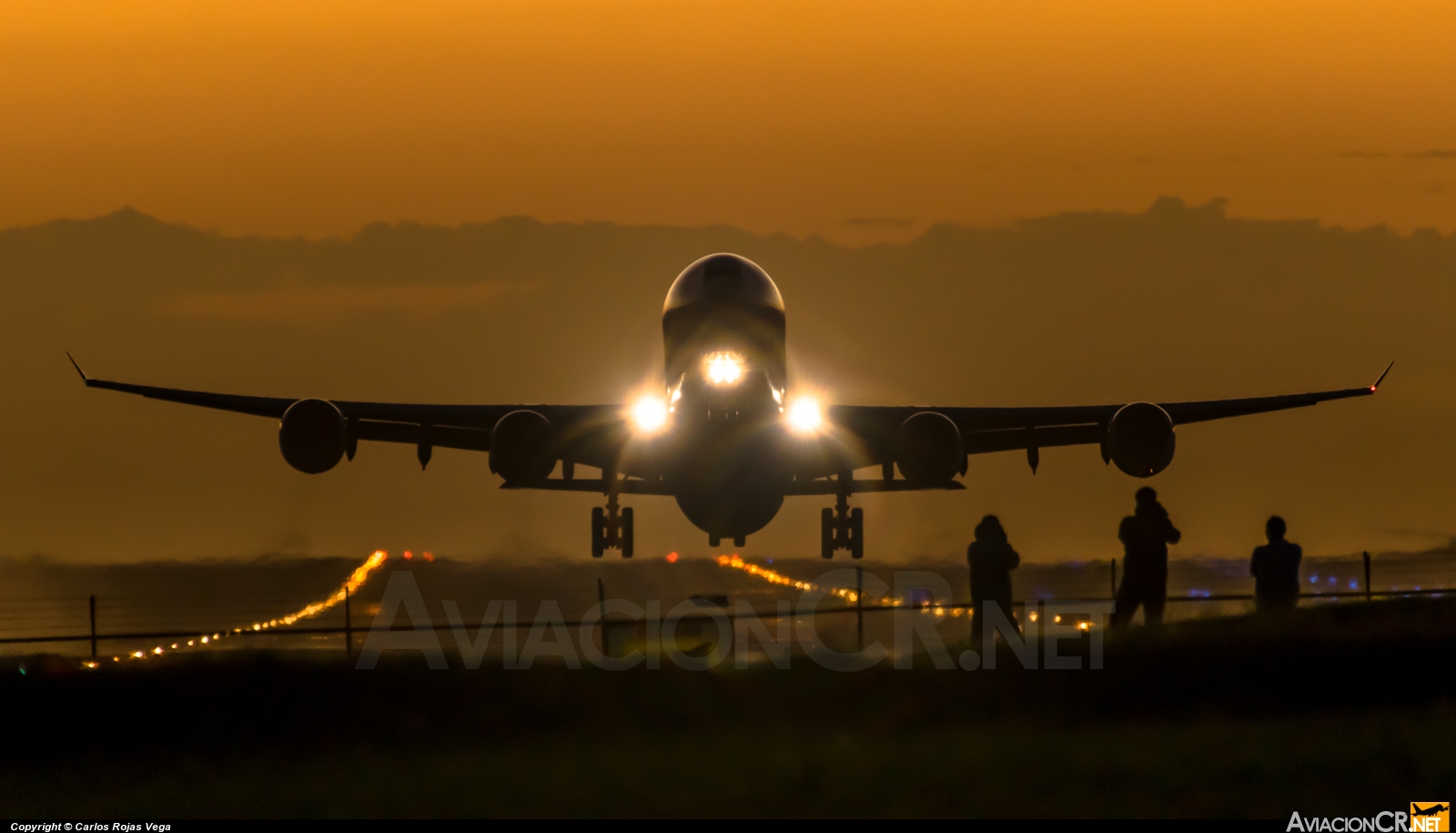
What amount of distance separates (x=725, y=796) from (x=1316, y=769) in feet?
13.8

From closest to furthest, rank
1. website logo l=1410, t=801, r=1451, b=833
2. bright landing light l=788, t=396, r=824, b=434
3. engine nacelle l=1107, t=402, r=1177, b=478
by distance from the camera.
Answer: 1. website logo l=1410, t=801, r=1451, b=833
2. bright landing light l=788, t=396, r=824, b=434
3. engine nacelle l=1107, t=402, r=1177, b=478

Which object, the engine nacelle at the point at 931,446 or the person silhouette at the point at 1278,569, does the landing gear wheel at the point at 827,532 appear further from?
the person silhouette at the point at 1278,569

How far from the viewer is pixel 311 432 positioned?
31.1 meters

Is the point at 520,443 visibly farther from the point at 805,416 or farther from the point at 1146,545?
the point at 1146,545

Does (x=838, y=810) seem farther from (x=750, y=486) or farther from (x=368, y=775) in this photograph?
(x=750, y=486)

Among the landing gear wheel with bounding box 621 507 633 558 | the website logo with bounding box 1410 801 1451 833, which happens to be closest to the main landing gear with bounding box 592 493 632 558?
the landing gear wheel with bounding box 621 507 633 558

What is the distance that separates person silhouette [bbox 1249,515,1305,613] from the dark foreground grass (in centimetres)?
139

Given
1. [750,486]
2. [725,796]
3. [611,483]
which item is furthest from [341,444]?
[725,796]

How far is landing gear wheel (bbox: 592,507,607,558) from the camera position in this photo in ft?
118

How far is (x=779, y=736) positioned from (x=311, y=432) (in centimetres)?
2027

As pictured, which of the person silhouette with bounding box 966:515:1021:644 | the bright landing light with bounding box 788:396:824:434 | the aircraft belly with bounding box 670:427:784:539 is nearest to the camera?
the person silhouette with bounding box 966:515:1021:644

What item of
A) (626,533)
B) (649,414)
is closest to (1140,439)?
(649,414)

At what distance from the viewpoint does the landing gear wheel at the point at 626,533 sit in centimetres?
3575

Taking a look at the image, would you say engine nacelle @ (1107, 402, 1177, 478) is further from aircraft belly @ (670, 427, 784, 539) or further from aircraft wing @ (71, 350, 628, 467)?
aircraft wing @ (71, 350, 628, 467)
